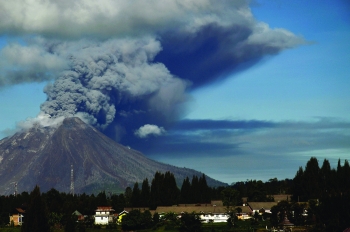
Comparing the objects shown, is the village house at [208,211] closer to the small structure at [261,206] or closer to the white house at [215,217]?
the white house at [215,217]

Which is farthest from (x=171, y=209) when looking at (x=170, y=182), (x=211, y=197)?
(x=211, y=197)

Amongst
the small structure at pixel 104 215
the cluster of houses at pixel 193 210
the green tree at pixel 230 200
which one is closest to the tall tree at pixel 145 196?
the cluster of houses at pixel 193 210

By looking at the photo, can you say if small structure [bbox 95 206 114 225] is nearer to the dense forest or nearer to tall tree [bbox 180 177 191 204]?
the dense forest

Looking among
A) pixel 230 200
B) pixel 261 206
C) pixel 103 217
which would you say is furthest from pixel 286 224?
pixel 103 217

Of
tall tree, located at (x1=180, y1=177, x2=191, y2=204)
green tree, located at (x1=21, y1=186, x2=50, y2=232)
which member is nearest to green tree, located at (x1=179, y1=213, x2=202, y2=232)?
green tree, located at (x1=21, y1=186, x2=50, y2=232)

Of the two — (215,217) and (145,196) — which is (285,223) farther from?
(145,196)

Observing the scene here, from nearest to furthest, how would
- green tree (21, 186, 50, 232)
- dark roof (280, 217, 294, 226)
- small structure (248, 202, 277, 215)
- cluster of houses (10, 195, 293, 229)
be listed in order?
green tree (21, 186, 50, 232)
dark roof (280, 217, 294, 226)
cluster of houses (10, 195, 293, 229)
small structure (248, 202, 277, 215)
